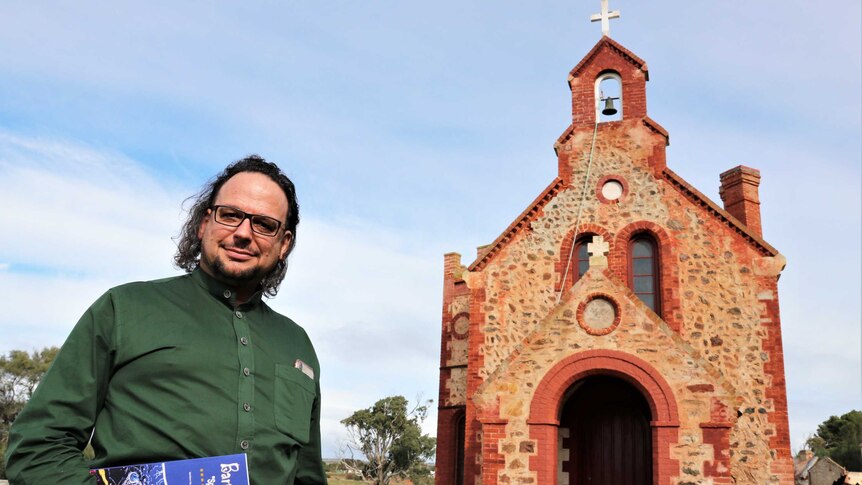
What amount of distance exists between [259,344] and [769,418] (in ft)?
45.1

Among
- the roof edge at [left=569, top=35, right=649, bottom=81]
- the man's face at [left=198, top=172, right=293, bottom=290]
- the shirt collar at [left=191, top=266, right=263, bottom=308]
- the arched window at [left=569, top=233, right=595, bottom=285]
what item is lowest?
the shirt collar at [left=191, top=266, right=263, bottom=308]

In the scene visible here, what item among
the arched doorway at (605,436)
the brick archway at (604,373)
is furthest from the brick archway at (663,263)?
the brick archway at (604,373)

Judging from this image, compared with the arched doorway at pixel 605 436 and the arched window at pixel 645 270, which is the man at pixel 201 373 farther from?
the arched window at pixel 645 270

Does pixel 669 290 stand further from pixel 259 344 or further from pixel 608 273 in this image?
pixel 259 344

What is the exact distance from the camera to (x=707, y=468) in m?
11.7

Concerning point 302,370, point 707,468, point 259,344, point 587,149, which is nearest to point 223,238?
point 259,344

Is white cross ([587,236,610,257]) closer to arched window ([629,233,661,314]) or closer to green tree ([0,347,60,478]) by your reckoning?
arched window ([629,233,661,314])

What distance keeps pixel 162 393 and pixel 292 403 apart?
0.59 m

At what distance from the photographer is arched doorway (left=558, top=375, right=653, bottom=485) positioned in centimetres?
1482

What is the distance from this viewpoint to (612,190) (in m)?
16.8

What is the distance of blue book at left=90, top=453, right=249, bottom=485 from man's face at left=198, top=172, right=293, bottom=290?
78 cm

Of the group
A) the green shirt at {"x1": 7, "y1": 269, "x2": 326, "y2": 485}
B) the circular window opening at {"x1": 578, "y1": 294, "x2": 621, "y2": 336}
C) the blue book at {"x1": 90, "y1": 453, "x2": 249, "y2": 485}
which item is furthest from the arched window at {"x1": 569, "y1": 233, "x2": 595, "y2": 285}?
the blue book at {"x1": 90, "y1": 453, "x2": 249, "y2": 485}

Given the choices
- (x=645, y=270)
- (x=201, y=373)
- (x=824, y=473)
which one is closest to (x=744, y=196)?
(x=645, y=270)

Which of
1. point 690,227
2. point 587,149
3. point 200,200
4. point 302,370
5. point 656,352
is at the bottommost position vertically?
point 302,370
